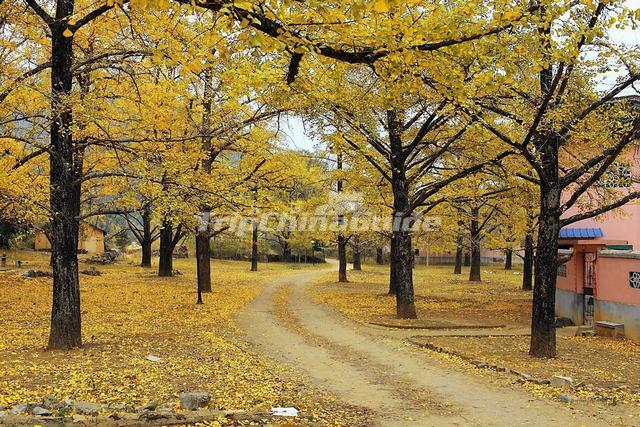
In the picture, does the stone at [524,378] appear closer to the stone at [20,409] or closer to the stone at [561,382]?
the stone at [561,382]

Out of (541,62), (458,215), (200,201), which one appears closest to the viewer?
(541,62)

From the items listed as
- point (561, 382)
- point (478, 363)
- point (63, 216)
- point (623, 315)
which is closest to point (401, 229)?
point (623, 315)

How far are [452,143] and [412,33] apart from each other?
1047cm

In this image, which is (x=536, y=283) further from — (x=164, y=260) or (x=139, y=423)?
(x=164, y=260)

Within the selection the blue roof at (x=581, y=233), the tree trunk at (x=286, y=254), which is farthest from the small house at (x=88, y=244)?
the blue roof at (x=581, y=233)

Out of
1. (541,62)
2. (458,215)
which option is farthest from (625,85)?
(458,215)

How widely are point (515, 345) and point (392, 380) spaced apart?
4653mm

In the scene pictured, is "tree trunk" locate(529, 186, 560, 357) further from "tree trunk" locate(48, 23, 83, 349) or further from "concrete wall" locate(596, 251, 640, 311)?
"tree trunk" locate(48, 23, 83, 349)

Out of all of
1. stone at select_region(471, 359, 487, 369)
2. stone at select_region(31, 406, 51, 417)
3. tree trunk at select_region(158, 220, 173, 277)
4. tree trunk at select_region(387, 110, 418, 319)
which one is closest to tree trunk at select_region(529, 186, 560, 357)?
stone at select_region(471, 359, 487, 369)

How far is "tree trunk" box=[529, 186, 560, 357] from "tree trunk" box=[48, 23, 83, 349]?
8605 millimetres

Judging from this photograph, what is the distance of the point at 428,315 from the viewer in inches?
655

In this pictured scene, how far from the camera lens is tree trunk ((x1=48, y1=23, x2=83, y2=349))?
30.1ft

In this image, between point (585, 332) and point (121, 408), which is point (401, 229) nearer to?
point (585, 332)

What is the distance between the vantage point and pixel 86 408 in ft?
18.3
